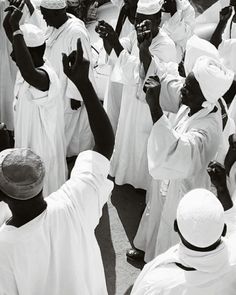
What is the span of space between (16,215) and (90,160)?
45cm

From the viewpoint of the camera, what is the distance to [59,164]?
430 cm

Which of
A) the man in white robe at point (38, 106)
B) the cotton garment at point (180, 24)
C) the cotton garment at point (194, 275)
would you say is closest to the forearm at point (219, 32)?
the cotton garment at point (180, 24)

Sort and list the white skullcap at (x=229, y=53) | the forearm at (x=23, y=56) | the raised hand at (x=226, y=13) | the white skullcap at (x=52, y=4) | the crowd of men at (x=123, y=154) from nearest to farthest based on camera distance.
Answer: the crowd of men at (x=123, y=154), the forearm at (x=23, y=56), the white skullcap at (x=52, y=4), the white skullcap at (x=229, y=53), the raised hand at (x=226, y=13)

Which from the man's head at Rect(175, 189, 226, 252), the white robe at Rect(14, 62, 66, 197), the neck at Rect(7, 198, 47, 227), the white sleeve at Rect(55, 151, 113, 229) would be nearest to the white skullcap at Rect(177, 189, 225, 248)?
the man's head at Rect(175, 189, 226, 252)

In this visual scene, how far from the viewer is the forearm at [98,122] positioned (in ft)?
7.73

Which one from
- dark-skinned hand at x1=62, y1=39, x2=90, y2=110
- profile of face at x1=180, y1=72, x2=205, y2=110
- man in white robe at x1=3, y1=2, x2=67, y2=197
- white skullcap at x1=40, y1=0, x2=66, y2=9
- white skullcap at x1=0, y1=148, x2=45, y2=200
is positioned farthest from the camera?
white skullcap at x1=40, y1=0, x2=66, y2=9

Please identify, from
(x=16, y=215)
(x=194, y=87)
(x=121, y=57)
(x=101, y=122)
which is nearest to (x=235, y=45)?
(x=121, y=57)

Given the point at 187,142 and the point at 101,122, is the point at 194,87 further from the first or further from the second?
the point at 101,122

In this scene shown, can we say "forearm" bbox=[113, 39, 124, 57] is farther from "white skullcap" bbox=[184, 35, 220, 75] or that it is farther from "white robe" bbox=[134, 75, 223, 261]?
"white skullcap" bbox=[184, 35, 220, 75]

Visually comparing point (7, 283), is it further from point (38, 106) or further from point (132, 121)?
point (132, 121)

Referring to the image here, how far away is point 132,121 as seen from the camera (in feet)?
15.9

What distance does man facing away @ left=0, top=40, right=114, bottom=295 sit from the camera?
2084mm

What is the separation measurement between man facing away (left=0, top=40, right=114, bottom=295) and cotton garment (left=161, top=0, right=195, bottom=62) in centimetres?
352

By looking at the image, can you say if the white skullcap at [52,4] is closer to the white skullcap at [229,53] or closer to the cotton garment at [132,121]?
the cotton garment at [132,121]
